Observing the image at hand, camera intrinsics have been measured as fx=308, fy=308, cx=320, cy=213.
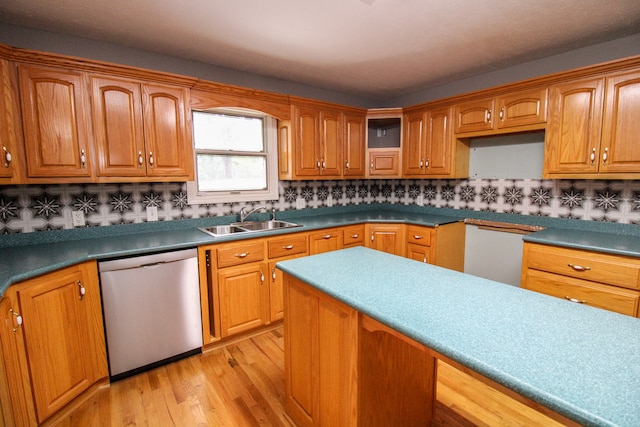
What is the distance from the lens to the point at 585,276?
2.16m

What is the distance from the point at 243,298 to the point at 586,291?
2552 millimetres

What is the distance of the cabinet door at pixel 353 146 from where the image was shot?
3.56m

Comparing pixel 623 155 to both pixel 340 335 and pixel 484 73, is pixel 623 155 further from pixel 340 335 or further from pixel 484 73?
pixel 340 335

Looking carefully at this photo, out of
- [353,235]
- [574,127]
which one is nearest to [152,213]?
[353,235]

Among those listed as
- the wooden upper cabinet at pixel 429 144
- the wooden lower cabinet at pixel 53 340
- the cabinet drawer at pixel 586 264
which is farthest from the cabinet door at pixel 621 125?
the wooden lower cabinet at pixel 53 340

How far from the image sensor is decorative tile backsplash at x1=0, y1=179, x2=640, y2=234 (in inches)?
86.0

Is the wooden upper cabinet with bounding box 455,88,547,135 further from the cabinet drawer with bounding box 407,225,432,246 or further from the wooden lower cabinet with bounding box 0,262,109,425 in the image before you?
the wooden lower cabinet with bounding box 0,262,109,425

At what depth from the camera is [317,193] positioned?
12.3 ft

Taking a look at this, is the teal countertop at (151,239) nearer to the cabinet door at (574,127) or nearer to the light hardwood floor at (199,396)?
the cabinet door at (574,127)

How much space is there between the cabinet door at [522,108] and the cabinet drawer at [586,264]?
109 centimetres

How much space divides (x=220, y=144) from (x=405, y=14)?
1931 millimetres

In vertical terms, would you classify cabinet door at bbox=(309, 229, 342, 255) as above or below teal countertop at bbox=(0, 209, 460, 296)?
below

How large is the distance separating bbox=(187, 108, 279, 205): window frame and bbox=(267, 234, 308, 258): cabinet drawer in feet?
2.28

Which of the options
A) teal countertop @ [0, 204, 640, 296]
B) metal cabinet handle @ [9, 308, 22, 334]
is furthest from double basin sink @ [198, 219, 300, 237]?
metal cabinet handle @ [9, 308, 22, 334]
